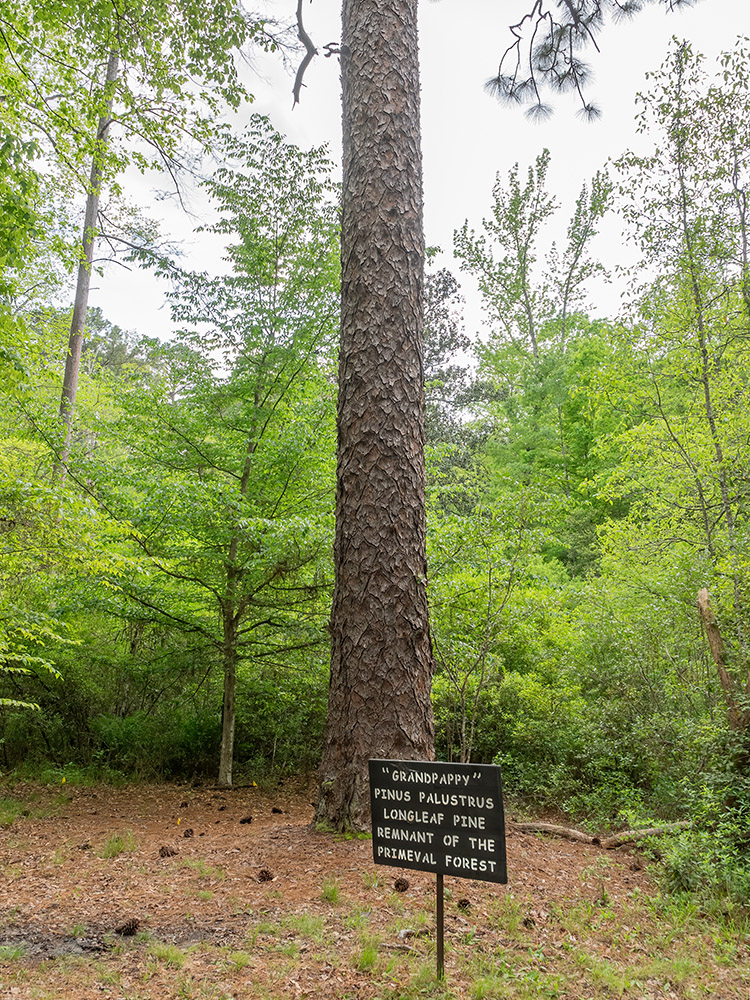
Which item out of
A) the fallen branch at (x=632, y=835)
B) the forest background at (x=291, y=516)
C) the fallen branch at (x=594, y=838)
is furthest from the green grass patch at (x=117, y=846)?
the fallen branch at (x=632, y=835)

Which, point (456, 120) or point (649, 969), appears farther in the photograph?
point (456, 120)

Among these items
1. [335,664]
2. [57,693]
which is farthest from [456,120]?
[57,693]

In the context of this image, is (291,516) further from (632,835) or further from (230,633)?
(632,835)

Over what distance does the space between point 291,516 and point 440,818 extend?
425 centimetres

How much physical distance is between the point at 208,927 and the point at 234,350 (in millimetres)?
5629

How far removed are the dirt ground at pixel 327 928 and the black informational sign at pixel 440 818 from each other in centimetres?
43

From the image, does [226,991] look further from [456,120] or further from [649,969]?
[456,120]

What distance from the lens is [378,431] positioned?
187 inches

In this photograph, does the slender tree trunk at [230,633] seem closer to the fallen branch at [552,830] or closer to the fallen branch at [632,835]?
the fallen branch at [552,830]

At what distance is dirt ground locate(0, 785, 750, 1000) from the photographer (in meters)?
A: 2.73

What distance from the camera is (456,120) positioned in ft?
35.0

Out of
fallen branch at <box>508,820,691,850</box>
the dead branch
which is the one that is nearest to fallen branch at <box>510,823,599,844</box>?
fallen branch at <box>508,820,691,850</box>

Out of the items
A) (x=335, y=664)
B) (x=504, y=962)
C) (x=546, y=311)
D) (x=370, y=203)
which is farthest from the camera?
(x=546, y=311)

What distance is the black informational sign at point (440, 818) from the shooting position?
2773 mm
